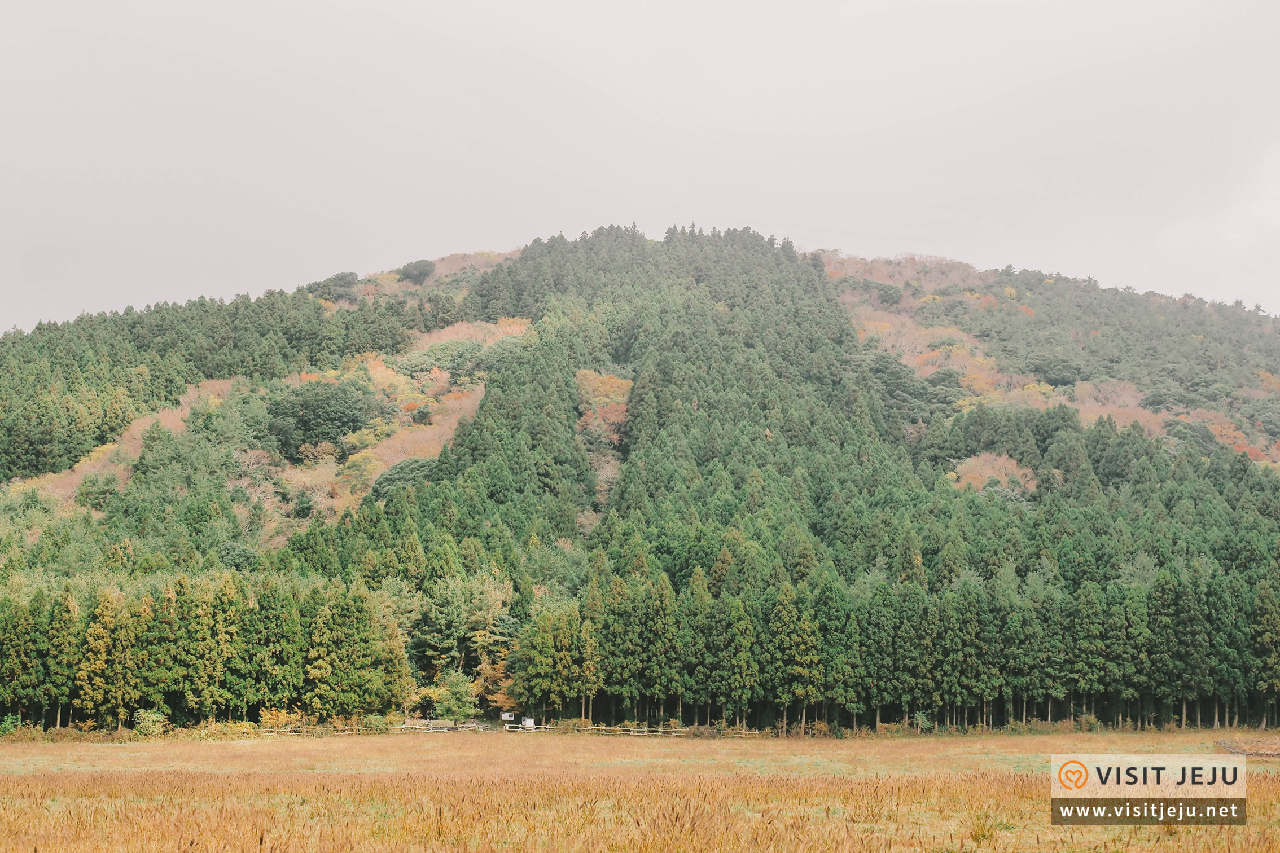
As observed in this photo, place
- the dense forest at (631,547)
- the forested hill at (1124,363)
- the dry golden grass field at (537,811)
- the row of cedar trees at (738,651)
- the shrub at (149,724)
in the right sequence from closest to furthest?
the dry golden grass field at (537,811), the shrub at (149,724), the row of cedar trees at (738,651), the dense forest at (631,547), the forested hill at (1124,363)

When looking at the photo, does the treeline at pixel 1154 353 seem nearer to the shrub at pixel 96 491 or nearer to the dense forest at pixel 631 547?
the dense forest at pixel 631 547

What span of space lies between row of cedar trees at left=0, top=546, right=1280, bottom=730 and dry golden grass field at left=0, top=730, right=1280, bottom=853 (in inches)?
876

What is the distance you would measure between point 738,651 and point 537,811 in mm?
48004

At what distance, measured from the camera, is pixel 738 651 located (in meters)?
66.4

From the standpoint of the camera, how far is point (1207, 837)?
16719mm

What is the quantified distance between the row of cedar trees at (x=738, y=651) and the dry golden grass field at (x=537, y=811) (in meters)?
22.3

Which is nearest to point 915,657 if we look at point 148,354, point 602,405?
point 602,405

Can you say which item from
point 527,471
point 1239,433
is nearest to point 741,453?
point 527,471

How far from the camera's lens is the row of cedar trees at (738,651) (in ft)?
197

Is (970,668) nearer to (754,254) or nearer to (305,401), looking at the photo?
(305,401)

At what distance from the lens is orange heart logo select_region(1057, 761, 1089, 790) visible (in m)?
21.9

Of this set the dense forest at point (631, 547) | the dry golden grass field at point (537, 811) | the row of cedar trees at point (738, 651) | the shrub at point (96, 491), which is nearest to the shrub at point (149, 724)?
the dense forest at point (631, 547)

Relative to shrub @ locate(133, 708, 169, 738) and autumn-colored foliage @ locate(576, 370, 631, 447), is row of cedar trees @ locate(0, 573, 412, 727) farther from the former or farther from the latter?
autumn-colored foliage @ locate(576, 370, 631, 447)

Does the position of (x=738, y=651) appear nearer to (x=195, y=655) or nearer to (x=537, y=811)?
(x=195, y=655)
